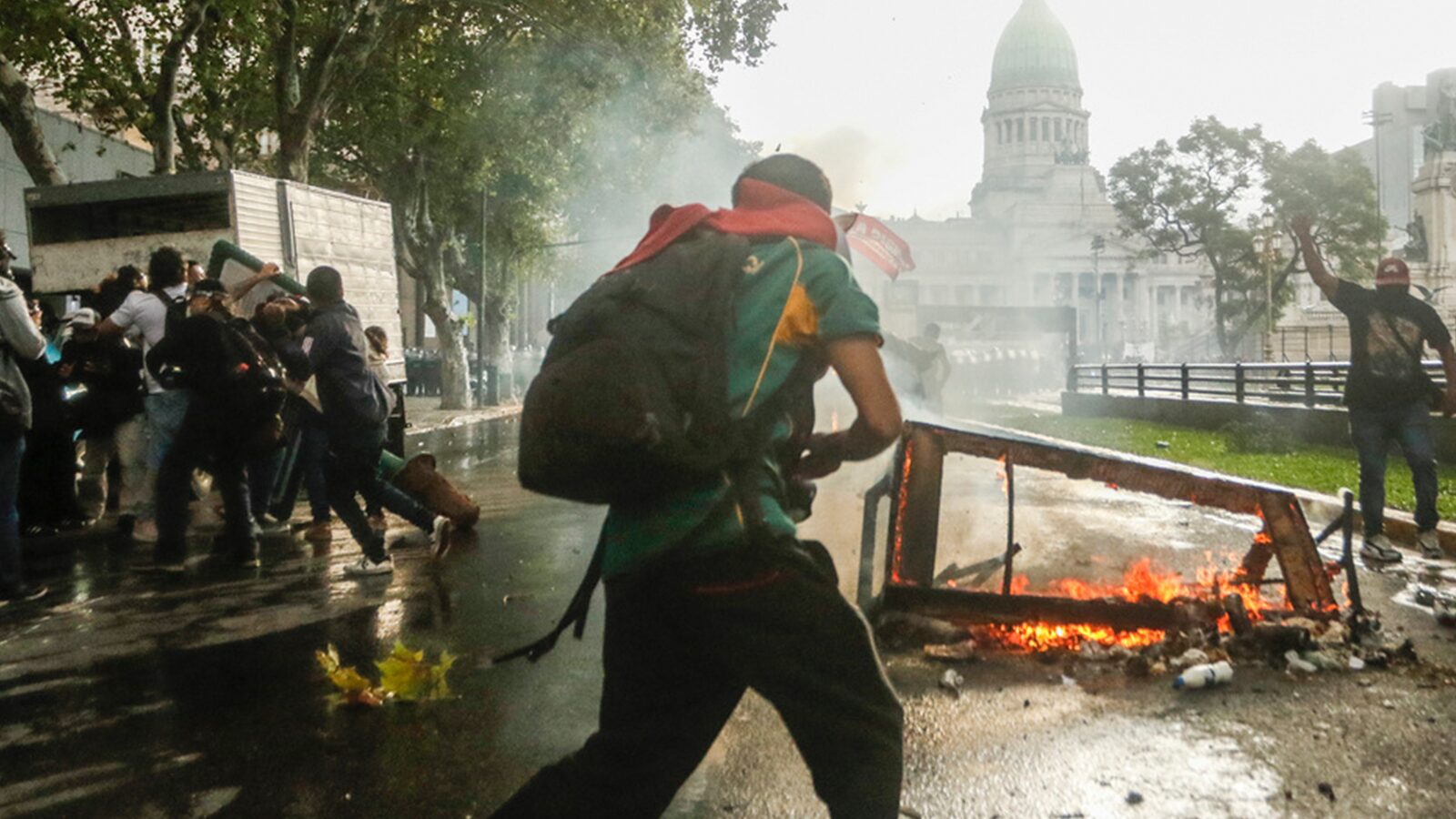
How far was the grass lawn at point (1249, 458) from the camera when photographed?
439 inches

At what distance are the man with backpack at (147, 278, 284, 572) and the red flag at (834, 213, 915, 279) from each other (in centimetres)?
1280

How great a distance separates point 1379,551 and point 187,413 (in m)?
7.29

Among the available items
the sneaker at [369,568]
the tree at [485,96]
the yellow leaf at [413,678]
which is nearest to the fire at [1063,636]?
the yellow leaf at [413,678]

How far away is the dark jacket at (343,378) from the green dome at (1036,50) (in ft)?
372

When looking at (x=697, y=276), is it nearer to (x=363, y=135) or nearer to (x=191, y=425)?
(x=191, y=425)

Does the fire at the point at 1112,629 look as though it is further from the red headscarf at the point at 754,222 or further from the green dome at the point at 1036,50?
the green dome at the point at 1036,50

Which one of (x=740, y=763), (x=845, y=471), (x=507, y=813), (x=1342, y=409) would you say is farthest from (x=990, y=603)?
(x=1342, y=409)

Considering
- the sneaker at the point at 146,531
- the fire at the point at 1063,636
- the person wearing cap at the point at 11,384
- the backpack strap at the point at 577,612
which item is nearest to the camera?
the backpack strap at the point at 577,612

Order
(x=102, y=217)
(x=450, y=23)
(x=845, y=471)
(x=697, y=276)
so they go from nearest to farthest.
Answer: (x=697, y=276) → (x=102, y=217) → (x=845, y=471) → (x=450, y=23)

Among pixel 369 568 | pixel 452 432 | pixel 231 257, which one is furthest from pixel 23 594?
pixel 452 432

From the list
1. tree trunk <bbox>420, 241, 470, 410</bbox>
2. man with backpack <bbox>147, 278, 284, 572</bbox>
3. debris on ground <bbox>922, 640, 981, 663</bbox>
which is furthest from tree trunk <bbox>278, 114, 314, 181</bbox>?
debris on ground <bbox>922, 640, 981, 663</bbox>

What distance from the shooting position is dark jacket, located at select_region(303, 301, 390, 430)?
7.57m

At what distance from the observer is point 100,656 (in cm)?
566

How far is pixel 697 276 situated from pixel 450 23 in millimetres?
23515
